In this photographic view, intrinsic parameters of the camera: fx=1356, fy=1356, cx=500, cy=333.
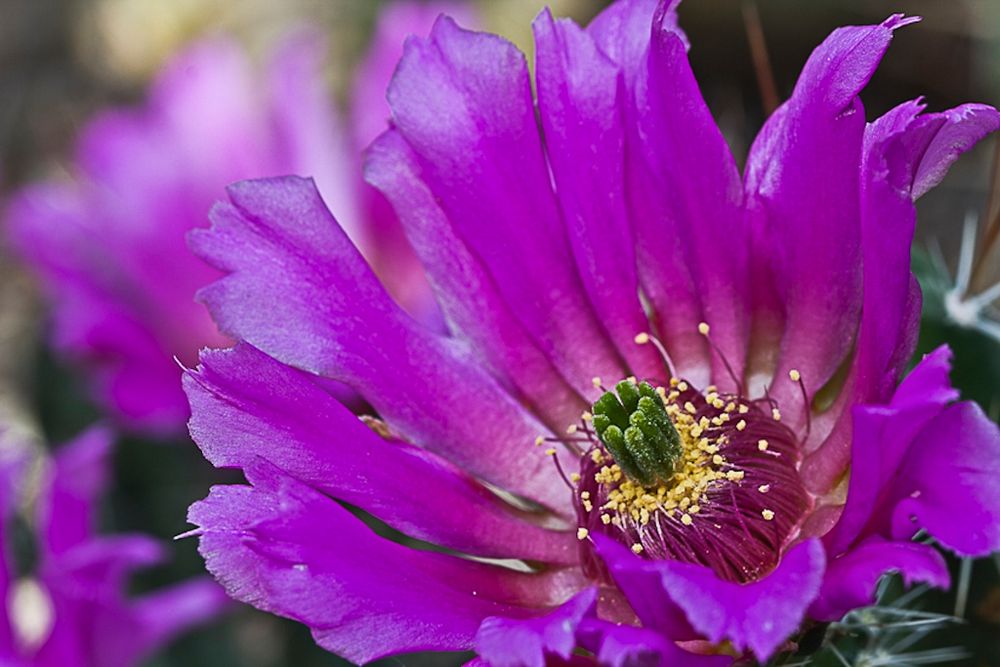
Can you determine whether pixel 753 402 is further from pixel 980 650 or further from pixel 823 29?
pixel 823 29

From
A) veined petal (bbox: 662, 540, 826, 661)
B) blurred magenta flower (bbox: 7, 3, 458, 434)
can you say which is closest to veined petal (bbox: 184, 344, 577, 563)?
veined petal (bbox: 662, 540, 826, 661)

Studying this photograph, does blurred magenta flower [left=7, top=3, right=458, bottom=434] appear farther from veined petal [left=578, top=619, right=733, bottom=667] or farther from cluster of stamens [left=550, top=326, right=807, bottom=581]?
veined petal [left=578, top=619, right=733, bottom=667]

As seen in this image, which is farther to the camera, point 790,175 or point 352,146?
point 352,146

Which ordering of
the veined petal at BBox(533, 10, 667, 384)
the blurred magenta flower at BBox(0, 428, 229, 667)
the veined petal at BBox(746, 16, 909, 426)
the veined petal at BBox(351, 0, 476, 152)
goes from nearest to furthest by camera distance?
the veined petal at BBox(746, 16, 909, 426) → the veined petal at BBox(533, 10, 667, 384) → the blurred magenta flower at BBox(0, 428, 229, 667) → the veined petal at BBox(351, 0, 476, 152)

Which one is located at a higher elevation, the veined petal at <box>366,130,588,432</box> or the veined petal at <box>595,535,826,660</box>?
the veined petal at <box>366,130,588,432</box>

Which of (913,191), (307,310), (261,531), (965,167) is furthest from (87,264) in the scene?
(965,167)

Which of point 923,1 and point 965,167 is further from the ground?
point 923,1
